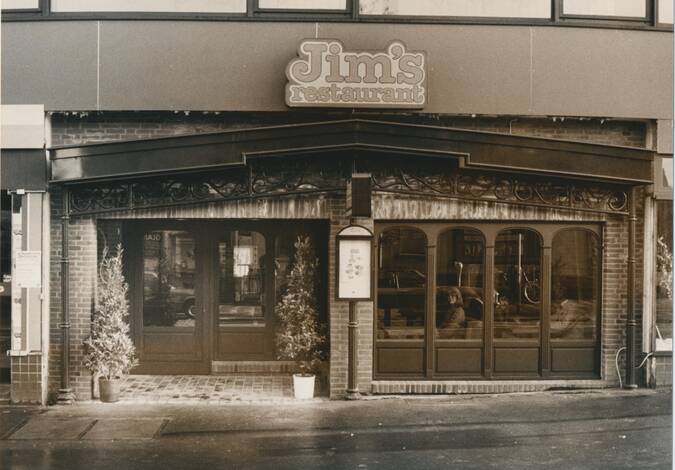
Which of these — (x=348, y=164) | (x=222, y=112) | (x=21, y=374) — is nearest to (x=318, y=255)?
(x=348, y=164)

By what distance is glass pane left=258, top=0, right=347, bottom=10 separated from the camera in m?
9.70

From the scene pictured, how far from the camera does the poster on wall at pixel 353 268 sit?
941 centimetres

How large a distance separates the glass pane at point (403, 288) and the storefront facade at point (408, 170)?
0.10ft

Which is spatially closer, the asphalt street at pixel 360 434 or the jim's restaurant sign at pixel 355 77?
the asphalt street at pixel 360 434

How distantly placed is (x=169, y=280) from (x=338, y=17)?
4.94 meters

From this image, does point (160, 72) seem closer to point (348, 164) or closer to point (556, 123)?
point (348, 164)

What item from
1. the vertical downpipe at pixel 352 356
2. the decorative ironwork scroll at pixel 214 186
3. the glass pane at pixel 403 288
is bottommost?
the vertical downpipe at pixel 352 356

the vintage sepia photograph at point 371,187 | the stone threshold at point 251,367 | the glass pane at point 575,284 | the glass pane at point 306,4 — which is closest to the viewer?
the vintage sepia photograph at point 371,187

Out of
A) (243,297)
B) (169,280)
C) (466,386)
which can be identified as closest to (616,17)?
(466,386)

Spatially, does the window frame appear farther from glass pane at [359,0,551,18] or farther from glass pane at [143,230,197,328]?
glass pane at [143,230,197,328]

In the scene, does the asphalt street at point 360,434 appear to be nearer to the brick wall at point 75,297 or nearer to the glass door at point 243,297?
the brick wall at point 75,297

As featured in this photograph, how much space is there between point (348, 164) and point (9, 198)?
501 centimetres

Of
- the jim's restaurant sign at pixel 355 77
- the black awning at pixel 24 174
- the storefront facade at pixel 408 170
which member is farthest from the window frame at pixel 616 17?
the black awning at pixel 24 174

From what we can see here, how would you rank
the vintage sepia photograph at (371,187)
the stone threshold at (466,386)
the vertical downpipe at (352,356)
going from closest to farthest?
the vintage sepia photograph at (371,187)
the vertical downpipe at (352,356)
the stone threshold at (466,386)
